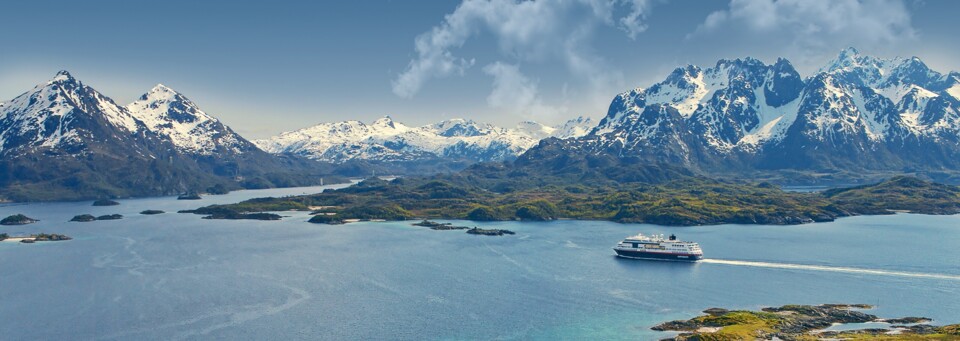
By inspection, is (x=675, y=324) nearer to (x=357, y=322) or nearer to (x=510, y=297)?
(x=510, y=297)

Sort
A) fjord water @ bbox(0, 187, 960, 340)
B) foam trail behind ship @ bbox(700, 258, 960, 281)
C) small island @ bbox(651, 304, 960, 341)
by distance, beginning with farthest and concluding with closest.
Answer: foam trail behind ship @ bbox(700, 258, 960, 281)
fjord water @ bbox(0, 187, 960, 340)
small island @ bbox(651, 304, 960, 341)

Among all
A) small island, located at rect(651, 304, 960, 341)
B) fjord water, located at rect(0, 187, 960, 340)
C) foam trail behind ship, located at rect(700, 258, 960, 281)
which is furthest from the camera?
foam trail behind ship, located at rect(700, 258, 960, 281)

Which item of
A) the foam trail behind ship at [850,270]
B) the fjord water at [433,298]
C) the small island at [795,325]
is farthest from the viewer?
the foam trail behind ship at [850,270]

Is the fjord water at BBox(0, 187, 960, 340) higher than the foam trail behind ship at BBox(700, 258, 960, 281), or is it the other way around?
the foam trail behind ship at BBox(700, 258, 960, 281)

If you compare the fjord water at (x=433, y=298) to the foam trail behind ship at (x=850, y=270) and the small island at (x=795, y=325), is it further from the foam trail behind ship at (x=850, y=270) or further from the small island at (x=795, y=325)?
the small island at (x=795, y=325)

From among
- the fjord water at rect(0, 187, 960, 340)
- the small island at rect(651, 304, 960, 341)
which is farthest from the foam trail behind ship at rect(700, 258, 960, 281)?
the small island at rect(651, 304, 960, 341)

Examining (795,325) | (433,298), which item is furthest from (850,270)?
(433,298)

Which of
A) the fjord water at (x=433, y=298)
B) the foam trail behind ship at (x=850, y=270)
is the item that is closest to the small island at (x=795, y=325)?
the fjord water at (x=433, y=298)

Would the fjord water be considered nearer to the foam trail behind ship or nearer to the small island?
the foam trail behind ship
